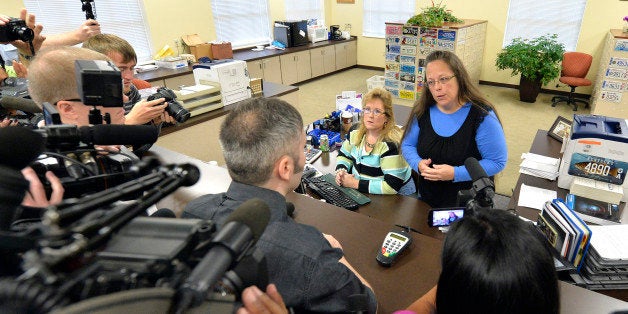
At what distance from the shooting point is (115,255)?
0.40m

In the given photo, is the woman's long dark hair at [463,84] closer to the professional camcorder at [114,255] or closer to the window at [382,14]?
the professional camcorder at [114,255]

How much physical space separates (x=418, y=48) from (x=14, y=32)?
17.0ft

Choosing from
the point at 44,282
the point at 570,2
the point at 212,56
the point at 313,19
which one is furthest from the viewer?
the point at 313,19

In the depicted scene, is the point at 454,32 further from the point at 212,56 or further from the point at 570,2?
the point at 212,56

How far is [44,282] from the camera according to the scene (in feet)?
1.11

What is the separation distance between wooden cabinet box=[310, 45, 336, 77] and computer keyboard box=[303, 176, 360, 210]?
18.1 feet

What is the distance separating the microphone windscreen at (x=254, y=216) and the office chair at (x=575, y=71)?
6251 mm

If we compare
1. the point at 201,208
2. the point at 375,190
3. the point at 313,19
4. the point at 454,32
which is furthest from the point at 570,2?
the point at 201,208

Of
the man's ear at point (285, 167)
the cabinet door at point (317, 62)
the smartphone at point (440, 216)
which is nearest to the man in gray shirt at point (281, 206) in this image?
the man's ear at point (285, 167)

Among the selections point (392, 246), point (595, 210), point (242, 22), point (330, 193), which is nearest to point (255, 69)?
point (242, 22)

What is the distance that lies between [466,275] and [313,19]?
311 inches

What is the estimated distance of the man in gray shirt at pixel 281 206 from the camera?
846mm

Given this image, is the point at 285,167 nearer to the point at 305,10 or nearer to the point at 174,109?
the point at 174,109

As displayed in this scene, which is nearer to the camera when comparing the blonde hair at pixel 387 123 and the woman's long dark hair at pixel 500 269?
the woman's long dark hair at pixel 500 269
